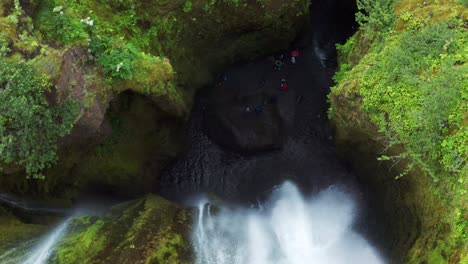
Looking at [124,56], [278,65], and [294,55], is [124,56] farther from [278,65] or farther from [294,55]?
[294,55]

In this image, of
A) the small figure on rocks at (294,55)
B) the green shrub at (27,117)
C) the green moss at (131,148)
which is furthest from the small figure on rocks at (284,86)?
the green shrub at (27,117)

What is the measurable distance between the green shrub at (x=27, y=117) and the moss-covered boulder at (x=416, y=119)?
6549 mm

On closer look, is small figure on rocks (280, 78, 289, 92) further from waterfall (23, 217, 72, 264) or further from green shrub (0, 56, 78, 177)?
waterfall (23, 217, 72, 264)

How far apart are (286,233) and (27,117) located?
7.62m

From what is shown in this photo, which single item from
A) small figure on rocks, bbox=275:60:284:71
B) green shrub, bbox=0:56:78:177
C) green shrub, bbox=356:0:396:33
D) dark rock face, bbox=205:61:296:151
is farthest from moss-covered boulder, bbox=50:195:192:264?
small figure on rocks, bbox=275:60:284:71

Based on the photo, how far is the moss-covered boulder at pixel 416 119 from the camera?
296 inches

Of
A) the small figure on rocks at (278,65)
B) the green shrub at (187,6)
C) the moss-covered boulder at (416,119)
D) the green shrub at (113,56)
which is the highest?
the green shrub at (187,6)

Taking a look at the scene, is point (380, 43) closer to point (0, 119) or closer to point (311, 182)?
point (311, 182)

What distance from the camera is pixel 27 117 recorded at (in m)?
7.86

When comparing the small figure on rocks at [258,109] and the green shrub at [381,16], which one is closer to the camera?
the green shrub at [381,16]

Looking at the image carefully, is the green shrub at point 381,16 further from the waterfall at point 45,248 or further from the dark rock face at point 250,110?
the waterfall at point 45,248

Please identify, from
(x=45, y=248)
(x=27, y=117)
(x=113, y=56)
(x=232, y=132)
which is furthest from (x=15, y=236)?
(x=232, y=132)

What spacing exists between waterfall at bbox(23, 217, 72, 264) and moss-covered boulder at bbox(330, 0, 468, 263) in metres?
7.23

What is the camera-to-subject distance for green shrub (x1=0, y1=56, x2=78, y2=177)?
299 inches
